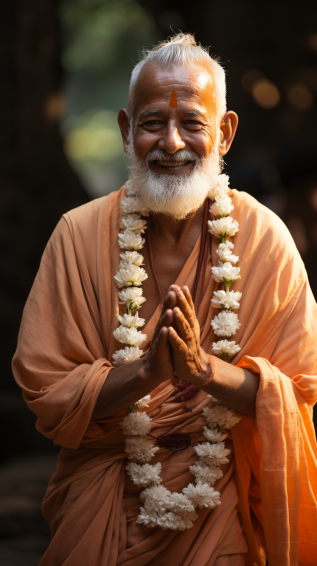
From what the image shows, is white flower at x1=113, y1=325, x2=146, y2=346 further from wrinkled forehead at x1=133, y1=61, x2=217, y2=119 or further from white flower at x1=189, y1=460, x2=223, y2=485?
wrinkled forehead at x1=133, y1=61, x2=217, y2=119

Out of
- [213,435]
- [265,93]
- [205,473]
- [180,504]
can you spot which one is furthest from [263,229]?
[265,93]

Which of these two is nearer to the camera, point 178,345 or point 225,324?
point 178,345

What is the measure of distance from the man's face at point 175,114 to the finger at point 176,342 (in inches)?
33.6

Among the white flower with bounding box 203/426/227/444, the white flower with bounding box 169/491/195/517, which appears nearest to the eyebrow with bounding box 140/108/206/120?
the white flower with bounding box 203/426/227/444

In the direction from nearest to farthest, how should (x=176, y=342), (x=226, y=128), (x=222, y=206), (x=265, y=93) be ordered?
1. (x=176, y=342)
2. (x=222, y=206)
3. (x=226, y=128)
4. (x=265, y=93)

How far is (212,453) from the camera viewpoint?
2.28 metres

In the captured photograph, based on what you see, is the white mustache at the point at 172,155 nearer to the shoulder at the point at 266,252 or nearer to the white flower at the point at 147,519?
the shoulder at the point at 266,252

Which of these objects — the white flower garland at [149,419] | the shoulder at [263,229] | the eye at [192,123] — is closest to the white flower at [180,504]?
the white flower garland at [149,419]

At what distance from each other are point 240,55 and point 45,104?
1.94m

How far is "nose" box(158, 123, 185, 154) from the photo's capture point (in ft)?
7.79

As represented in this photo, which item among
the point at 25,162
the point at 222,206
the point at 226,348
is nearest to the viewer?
the point at 226,348

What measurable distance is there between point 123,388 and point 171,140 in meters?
1.09

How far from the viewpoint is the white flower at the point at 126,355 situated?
2.34 meters

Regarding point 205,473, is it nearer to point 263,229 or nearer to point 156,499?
point 156,499
